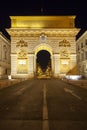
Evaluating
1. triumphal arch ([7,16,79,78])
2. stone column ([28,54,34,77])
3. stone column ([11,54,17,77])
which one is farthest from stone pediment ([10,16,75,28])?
stone column ([11,54,17,77])

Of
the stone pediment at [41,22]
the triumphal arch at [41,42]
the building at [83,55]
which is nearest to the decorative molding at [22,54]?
the triumphal arch at [41,42]

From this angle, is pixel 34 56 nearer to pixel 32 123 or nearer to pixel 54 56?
pixel 54 56

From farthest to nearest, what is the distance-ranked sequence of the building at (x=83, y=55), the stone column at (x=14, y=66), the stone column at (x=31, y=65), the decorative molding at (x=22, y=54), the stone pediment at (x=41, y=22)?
the building at (x=83, y=55) → the stone pediment at (x=41, y=22) → the decorative molding at (x=22, y=54) → the stone column at (x=31, y=65) → the stone column at (x=14, y=66)

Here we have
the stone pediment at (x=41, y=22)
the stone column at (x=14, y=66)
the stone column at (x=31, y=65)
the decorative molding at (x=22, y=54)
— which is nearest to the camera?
the stone column at (x=14, y=66)

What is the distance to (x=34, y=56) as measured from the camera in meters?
47.5

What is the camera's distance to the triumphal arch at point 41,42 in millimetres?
47219

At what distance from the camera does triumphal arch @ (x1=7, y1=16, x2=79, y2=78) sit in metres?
47.2

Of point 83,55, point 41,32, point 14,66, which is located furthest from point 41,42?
point 83,55

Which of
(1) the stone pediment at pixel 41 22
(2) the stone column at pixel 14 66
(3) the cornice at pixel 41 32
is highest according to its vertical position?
(1) the stone pediment at pixel 41 22

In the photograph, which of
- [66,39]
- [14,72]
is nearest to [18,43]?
[14,72]

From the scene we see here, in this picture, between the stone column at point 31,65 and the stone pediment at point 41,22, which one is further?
the stone pediment at point 41,22

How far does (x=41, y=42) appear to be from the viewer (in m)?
47.8

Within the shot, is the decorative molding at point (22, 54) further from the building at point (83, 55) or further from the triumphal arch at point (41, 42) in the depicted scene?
the building at point (83, 55)

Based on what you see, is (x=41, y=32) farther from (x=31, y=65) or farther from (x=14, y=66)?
(x=14, y=66)
